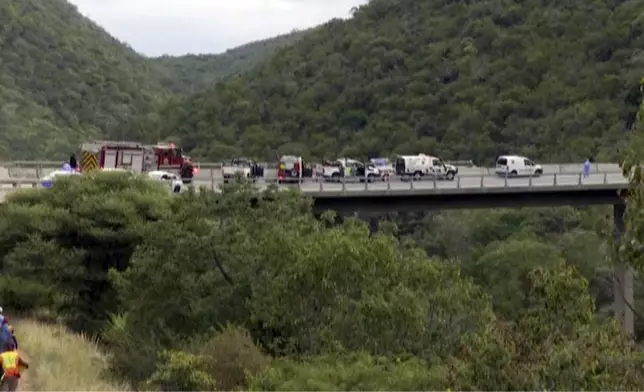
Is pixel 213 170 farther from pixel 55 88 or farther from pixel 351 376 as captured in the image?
pixel 55 88

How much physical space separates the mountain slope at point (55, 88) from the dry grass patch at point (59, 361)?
6552 centimetres

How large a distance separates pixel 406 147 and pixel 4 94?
4973 cm

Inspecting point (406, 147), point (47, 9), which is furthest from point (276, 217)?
point (47, 9)

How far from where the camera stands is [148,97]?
133125 millimetres

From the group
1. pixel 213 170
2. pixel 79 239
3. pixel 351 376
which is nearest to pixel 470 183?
pixel 213 170

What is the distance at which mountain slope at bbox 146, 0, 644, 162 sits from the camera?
7675 centimetres

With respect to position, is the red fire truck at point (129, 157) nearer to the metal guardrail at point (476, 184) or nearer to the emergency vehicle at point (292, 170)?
the emergency vehicle at point (292, 170)

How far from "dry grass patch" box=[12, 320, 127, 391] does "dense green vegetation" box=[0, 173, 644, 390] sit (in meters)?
0.64

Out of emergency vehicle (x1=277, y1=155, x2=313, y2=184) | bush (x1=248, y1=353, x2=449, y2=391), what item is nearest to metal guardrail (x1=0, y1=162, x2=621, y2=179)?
emergency vehicle (x1=277, y1=155, x2=313, y2=184)

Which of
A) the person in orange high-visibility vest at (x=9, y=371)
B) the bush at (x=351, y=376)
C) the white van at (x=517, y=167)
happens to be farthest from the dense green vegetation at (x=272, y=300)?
the white van at (x=517, y=167)

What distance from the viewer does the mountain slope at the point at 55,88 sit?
9231 cm

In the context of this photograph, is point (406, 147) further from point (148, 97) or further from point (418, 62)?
point (148, 97)

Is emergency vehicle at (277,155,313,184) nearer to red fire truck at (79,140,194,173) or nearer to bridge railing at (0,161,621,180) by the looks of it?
bridge railing at (0,161,621,180)

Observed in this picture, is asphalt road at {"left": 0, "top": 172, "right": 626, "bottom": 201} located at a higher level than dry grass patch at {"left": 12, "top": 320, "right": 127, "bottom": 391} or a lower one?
higher
